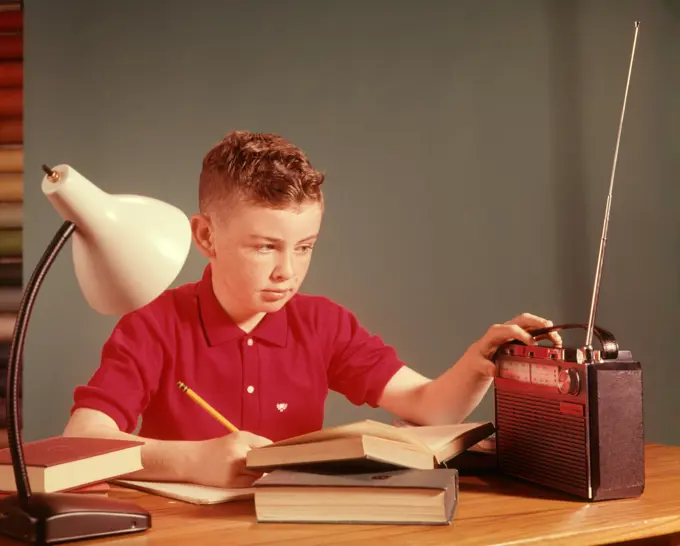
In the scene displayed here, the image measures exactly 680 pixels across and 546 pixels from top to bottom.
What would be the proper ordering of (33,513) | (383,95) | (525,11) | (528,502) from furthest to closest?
(525,11), (383,95), (528,502), (33,513)

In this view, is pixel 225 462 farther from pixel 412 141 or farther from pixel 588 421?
pixel 412 141

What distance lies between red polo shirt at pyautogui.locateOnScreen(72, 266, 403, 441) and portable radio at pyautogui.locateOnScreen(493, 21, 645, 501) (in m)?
0.55

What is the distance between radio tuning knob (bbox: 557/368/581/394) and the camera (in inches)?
39.2

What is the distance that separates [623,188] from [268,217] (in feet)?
3.45

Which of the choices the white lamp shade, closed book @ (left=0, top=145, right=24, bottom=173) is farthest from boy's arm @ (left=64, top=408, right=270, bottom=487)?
closed book @ (left=0, top=145, right=24, bottom=173)

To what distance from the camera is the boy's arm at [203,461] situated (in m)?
1.03

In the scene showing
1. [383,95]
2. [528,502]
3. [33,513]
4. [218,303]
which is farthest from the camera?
[383,95]

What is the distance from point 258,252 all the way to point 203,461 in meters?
0.46

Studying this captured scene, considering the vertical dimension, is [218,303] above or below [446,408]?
above

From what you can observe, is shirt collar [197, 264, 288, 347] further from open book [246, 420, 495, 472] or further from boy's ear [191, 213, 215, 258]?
open book [246, 420, 495, 472]

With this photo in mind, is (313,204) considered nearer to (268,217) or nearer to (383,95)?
(268,217)

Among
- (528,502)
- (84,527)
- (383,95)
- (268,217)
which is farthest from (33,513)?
(383,95)

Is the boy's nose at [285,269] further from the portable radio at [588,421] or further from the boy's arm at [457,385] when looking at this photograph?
the portable radio at [588,421]

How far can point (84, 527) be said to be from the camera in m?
0.82
